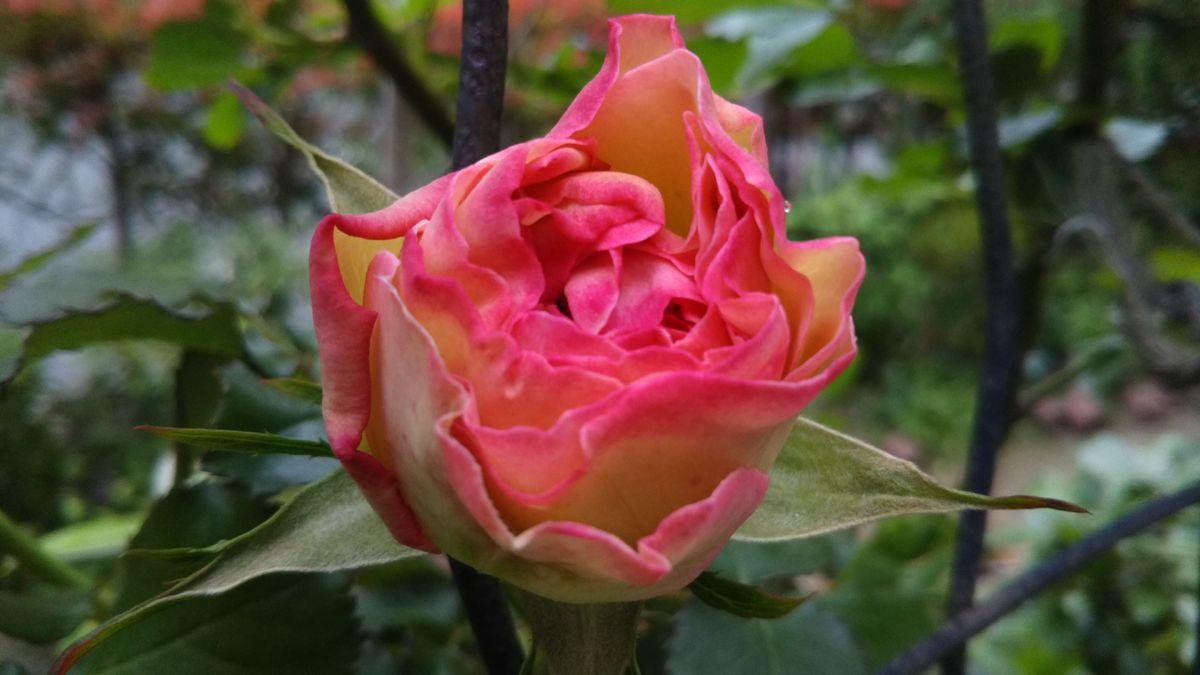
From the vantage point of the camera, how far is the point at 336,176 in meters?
0.19

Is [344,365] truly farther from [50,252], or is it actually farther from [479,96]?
[50,252]

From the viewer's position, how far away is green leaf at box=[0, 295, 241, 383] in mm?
258

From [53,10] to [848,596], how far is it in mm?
2948

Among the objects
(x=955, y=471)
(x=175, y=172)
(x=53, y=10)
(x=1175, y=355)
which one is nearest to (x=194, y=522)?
(x=1175, y=355)

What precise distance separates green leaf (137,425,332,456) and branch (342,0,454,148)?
1.07 ft

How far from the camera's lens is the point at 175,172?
10.3 ft

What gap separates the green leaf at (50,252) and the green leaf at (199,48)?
0.19 metres

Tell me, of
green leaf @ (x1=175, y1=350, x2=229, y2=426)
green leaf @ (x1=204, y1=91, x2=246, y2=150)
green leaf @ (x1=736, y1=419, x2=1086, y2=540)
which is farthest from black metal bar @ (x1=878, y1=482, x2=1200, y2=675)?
green leaf @ (x1=204, y1=91, x2=246, y2=150)

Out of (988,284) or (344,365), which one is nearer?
(344,365)

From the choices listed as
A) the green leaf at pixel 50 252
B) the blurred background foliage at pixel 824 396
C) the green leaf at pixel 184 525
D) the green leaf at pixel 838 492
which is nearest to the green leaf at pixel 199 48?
the blurred background foliage at pixel 824 396

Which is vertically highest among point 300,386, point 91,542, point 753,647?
point 300,386

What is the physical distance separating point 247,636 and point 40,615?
63 millimetres

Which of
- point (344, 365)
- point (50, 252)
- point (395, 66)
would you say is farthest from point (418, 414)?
point (395, 66)

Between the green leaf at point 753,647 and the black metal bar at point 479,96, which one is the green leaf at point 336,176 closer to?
the black metal bar at point 479,96
